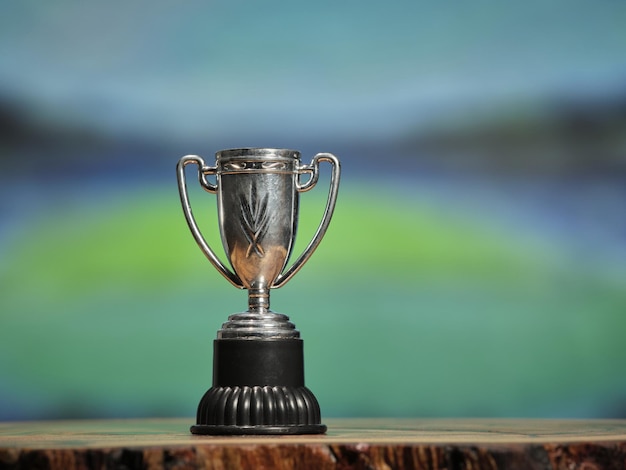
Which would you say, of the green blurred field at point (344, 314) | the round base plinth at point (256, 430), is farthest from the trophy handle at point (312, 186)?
the green blurred field at point (344, 314)

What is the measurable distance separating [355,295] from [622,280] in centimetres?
77

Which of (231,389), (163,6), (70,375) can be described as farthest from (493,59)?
(231,389)

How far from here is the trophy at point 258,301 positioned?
1.95 metres

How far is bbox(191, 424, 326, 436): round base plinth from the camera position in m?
1.91

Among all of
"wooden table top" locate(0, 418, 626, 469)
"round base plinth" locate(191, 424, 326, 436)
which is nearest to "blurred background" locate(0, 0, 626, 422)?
"round base plinth" locate(191, 424, 326, 436)

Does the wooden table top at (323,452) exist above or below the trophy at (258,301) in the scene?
below

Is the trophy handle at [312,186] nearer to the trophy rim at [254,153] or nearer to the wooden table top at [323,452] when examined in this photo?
the trophy rim at [254,153]

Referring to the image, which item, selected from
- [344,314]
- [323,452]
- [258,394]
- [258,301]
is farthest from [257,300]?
[344,314]

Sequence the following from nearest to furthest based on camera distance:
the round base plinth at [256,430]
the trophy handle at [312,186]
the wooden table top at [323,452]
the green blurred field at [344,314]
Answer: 1. the wooden table top at [323,452]
2. the round base plinth at [256,430]
3. the trophy handle at [312,186]
4. the green blurred field at [344,314]

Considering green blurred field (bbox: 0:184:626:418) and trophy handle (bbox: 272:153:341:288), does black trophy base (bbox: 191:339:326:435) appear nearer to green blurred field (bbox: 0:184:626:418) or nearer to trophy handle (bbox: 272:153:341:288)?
trophy handle (bbox: 272:153:341:288)

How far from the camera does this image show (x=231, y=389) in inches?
77.9

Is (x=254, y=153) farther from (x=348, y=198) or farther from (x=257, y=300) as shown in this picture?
(x=348, y=198)

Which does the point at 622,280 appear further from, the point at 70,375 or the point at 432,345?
the point at 70,375

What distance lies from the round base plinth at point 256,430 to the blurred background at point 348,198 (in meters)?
1.39
